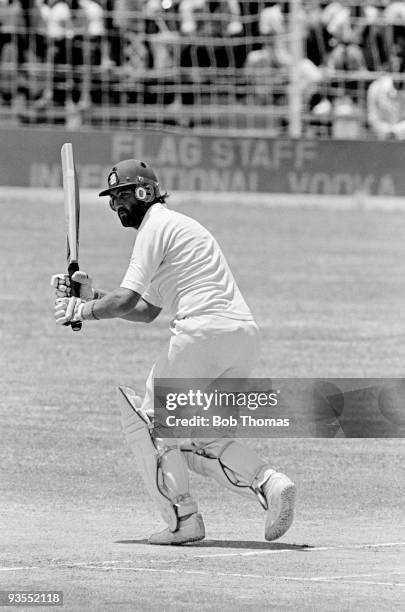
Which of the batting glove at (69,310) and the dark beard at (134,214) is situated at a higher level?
the dark beard at (134,214)

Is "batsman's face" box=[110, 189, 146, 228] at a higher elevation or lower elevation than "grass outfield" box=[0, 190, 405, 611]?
higher

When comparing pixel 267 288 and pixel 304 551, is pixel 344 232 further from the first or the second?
pixel 304 551

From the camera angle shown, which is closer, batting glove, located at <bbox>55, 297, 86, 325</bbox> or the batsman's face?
batting glove, located at <bbox>55, 297, 86, 325</bbox>

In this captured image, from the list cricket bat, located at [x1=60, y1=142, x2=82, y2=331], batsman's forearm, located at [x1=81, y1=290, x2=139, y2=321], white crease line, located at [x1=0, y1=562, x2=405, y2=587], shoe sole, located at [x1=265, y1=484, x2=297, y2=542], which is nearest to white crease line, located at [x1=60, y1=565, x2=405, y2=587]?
white crease line, located at [x1=0, y1=562, x2=405, y2=587]

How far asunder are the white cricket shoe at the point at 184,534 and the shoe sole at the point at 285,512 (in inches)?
17.6

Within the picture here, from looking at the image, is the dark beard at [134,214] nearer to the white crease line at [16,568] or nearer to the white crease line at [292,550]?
the white crease line at [292,550]

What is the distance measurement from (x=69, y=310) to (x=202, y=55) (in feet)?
74.3

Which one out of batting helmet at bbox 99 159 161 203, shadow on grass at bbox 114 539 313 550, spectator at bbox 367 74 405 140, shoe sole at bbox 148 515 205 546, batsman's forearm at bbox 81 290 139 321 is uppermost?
spectator at bbox 367 74 405 140

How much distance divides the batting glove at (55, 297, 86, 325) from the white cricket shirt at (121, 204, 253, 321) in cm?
31

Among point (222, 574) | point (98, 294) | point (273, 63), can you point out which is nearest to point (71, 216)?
point (98, 294)

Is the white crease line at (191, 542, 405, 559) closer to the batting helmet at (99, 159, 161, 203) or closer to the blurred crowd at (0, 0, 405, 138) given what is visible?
the batting helmet at (99, 159, 161, 203)

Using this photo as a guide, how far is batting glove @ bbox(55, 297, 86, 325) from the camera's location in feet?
25.8

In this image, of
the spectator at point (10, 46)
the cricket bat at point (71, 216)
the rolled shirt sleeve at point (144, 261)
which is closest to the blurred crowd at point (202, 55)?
the spectator at point (10, 46)

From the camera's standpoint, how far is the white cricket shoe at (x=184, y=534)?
788cm
